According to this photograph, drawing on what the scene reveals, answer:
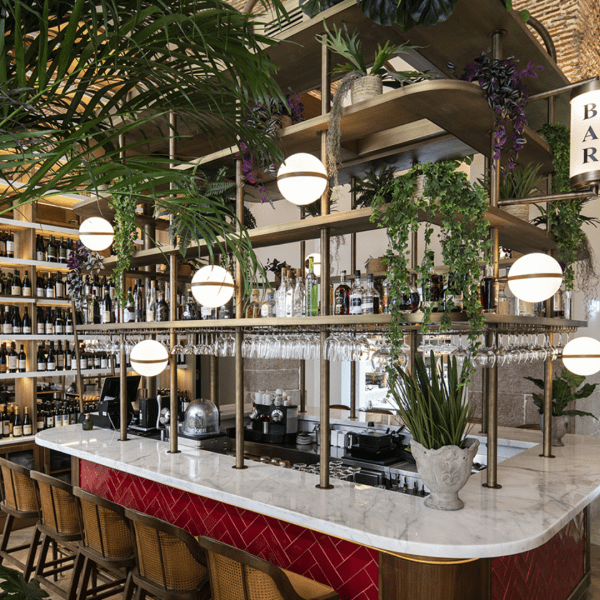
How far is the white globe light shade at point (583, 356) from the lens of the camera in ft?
10.5

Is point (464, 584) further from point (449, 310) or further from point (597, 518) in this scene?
point (597, 518)

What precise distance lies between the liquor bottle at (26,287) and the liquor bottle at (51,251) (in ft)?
1.16

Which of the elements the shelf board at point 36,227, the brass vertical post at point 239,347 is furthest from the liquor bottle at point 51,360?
the brass vertical post at point 239,347

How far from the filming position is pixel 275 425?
4371mm

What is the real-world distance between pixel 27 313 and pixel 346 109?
173 inches

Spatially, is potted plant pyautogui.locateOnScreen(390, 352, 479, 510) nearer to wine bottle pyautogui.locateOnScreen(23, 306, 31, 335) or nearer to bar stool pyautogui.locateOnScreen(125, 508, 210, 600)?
bar stool pyautogui.locateOnScreen(125, 508, 210, 600)

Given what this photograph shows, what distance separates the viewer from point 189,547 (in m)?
2.39

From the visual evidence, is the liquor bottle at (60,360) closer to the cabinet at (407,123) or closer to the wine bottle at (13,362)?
the wine bottle at (13,362)

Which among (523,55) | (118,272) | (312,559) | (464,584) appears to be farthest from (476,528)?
(118,272)

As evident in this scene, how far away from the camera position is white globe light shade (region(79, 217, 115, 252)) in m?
3.66

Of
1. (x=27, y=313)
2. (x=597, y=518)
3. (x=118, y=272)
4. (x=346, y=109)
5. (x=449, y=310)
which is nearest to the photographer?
(x=449, y=310)

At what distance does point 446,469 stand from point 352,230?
1409 millimetres

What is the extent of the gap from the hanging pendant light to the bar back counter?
1472mm

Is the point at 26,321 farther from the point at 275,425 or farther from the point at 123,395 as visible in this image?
the point at 275,425
